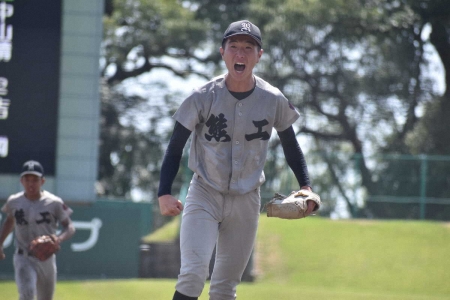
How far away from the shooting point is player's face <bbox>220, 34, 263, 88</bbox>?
18.0 feet

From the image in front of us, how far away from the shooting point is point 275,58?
26.3m

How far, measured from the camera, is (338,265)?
1664 cm

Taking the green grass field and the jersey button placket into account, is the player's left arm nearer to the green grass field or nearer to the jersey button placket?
the jersey button placket

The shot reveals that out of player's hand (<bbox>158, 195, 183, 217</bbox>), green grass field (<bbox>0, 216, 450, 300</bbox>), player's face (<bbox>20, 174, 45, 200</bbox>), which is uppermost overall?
player's hand (<bbox>158, 195, 183, 217</bbox>)

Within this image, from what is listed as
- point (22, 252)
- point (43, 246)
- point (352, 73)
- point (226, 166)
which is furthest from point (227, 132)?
point (352, 73)

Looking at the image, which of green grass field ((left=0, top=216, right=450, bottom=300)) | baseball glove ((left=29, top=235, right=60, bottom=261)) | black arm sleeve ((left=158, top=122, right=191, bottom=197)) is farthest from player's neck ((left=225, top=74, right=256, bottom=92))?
green grass field ((left=0, top=216, right=450, bottom=300))

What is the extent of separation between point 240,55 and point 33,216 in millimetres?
4097

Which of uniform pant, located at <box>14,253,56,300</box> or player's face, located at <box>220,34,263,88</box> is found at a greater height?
player's face, located at <box>220,34,263,88</box>

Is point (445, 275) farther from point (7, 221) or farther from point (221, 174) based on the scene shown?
point (221, 174)

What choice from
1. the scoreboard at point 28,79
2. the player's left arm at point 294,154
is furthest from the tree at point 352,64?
the player's left arm at point 294,154

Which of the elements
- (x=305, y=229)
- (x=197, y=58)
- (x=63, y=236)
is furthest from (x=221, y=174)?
(x=197, y=58)

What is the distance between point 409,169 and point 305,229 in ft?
11.6

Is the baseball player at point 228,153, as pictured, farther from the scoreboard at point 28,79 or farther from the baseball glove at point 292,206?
the scoreboard at point 28,79

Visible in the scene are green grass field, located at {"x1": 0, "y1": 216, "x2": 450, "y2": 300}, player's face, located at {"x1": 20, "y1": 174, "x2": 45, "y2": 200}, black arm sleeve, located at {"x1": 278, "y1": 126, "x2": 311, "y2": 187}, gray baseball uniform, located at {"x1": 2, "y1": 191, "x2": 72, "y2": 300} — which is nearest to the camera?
black arm sleeve, located at {"x1": 278, "y1": 126, "x2": 311, "y2": 187}
